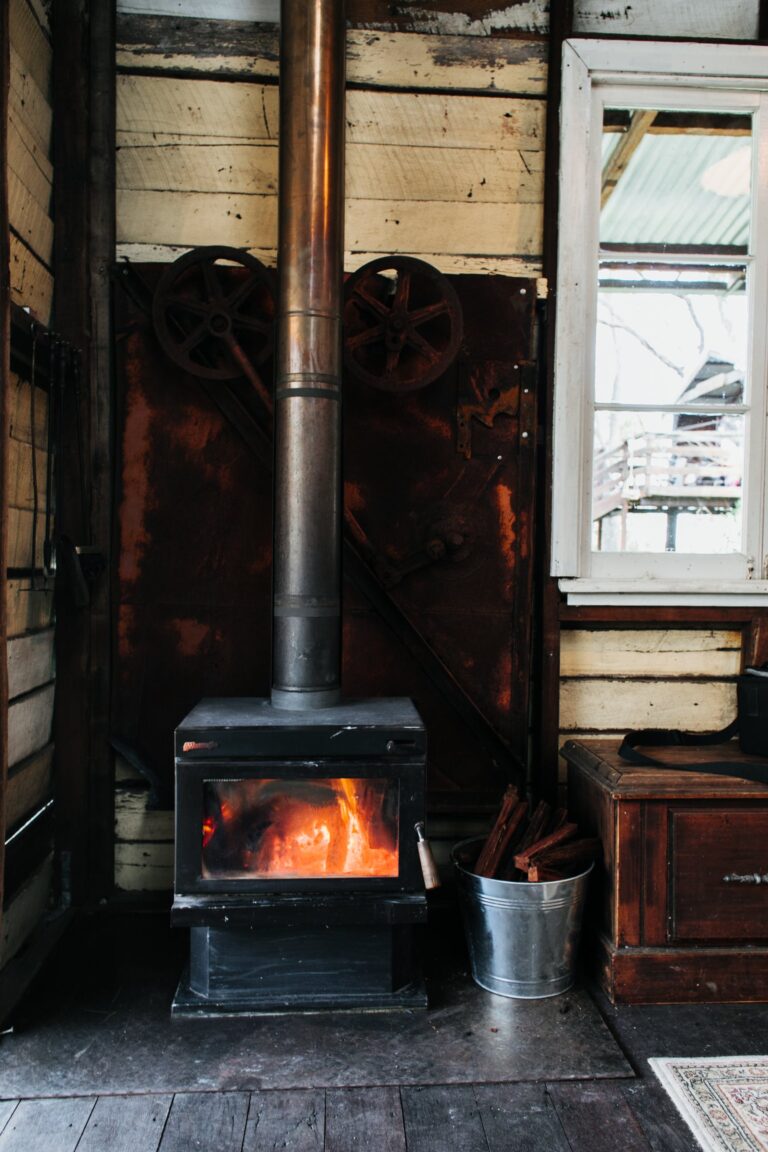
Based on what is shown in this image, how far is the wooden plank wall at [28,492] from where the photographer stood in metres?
2.24

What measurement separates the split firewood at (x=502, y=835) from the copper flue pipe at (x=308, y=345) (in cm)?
59

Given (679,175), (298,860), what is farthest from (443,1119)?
(679,175)

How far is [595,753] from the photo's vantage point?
2496mm

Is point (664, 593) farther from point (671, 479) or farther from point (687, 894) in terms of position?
point (687, 894)

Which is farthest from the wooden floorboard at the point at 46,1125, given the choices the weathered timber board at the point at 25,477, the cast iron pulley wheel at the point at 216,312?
the cast iron pulley wheel at the point at 216,312

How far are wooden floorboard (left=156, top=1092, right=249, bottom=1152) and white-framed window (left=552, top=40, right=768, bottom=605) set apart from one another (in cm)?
167

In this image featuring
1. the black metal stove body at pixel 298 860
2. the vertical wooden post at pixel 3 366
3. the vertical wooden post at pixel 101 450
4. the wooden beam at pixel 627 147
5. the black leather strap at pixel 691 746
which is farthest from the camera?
the wooden beam at pixel 627 147

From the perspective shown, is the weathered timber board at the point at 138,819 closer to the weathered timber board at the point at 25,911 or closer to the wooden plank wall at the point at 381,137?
the wooden plank wall at the point at 381,137

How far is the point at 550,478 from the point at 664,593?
52cm

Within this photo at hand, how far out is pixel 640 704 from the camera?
109 inches

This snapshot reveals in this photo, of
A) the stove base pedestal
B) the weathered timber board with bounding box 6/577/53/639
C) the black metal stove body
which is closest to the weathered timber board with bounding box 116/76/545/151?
the weathered timber board with bounding box 6/577/53/639

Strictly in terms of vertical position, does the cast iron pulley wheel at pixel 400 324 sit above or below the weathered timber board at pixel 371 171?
below

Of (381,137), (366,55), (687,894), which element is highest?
(366,55)

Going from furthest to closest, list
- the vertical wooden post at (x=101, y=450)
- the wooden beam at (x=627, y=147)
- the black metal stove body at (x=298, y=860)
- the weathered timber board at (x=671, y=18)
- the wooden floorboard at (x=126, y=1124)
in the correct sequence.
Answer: the wooden beam at (x=627, y=147)
the weathered timber board at (x=671, y=18)
the vertical wooden post at (x=101, y=450)
the black metal stove body at (x=298, y=860)
the wooden floorboard at (x=126, y=1124)
